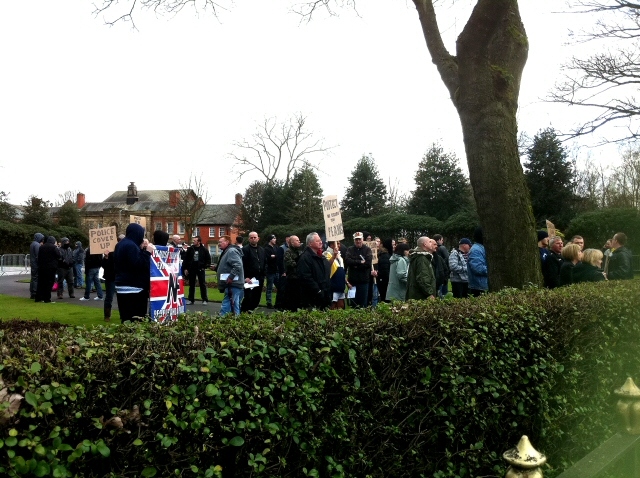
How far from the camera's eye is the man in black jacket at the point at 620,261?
10.9m

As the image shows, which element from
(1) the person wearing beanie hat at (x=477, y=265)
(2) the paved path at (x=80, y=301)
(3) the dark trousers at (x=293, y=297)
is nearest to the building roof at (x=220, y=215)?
(2) the paved path at (x=80, y=301)

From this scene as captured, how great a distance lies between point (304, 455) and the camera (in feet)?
11.3

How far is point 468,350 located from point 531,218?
4.99m

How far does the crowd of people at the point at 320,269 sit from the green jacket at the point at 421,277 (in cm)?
2

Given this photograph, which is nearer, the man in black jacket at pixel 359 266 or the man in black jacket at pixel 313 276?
the man in black jacket at pixel 313 276

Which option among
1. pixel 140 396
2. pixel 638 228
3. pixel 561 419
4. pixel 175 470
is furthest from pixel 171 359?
pixel 638 228

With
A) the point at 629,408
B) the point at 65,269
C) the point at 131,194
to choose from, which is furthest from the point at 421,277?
the point at 131,194

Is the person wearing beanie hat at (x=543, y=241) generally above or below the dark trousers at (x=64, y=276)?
above

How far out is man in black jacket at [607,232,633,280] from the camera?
10859 mm

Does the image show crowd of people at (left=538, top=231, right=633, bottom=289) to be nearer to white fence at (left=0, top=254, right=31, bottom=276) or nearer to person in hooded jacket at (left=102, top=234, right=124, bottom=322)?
person in hooded jacket at (left=102, top=234, right=124, bottom=322)

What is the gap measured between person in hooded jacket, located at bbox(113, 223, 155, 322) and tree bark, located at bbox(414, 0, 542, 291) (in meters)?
5.37

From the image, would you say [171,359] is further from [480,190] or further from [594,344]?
[480,190]

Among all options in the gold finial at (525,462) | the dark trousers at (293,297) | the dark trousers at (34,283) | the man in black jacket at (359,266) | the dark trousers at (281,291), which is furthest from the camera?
the dark trousers at (34,283)

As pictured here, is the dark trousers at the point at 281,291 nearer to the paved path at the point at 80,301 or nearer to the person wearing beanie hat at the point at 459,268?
the paved path at the point at 80,301
